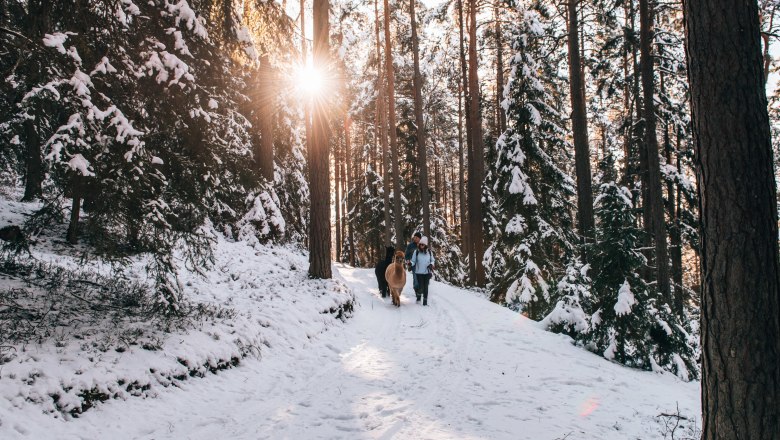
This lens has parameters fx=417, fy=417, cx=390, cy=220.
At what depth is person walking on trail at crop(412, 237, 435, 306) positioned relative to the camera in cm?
1263

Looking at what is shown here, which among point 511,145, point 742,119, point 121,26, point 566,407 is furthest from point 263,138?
point 742,119

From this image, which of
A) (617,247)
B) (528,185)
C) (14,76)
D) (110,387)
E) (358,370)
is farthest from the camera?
(528,185)

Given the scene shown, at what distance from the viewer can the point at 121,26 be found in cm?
555

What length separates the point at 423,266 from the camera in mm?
12727

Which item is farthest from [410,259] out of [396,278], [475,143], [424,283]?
[475,143]

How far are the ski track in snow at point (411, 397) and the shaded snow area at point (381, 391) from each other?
0.02 metres

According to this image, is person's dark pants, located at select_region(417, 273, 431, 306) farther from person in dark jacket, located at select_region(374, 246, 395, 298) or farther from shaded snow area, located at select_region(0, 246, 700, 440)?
shaded snow area, located at select_region(0, 246, 700, 440)

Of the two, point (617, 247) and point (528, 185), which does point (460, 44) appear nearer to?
point (528, 185)

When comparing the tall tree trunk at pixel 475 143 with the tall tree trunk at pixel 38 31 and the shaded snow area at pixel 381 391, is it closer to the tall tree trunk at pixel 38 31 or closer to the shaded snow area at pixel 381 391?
the shaded snow area at pixel 381 391

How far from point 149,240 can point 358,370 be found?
368 cm

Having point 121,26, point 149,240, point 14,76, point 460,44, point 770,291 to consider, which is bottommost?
point 770,291

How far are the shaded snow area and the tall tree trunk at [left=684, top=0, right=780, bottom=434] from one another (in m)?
1.74

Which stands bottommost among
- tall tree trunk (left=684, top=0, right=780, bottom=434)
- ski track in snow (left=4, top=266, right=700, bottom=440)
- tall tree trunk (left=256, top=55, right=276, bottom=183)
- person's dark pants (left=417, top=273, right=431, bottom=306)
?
ski track in snow (left=4, top=266, right=700, bottom=440)

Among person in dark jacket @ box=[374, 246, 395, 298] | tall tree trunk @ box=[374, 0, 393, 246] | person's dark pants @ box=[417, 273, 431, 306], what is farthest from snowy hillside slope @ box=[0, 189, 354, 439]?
tall tree trunk @ box=[374, 0, 393, 246]
